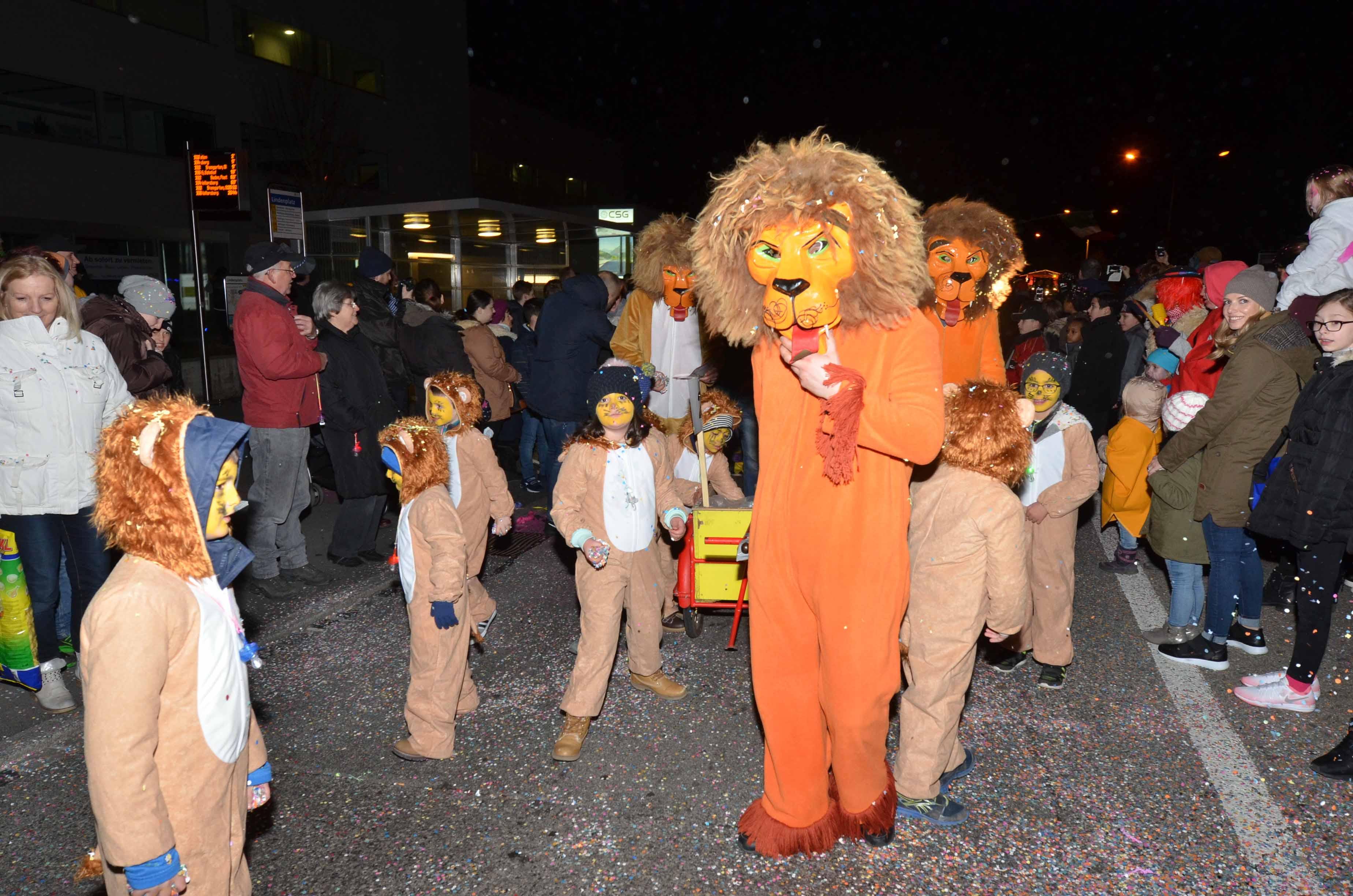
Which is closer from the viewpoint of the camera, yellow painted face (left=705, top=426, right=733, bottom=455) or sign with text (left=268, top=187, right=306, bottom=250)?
yellow painted face (left=705, top=426, right=733, bottom=455)

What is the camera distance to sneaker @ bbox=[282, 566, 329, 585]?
5.81 m

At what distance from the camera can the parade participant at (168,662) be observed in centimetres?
197

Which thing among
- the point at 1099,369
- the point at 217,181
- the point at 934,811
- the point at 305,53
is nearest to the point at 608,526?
the point at 934,811

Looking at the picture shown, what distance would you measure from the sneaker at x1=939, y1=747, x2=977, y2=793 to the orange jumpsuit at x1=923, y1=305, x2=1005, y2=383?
1.77 meters

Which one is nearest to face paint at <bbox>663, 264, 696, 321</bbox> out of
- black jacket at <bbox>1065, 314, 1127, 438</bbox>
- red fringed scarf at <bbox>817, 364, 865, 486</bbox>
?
red fringed scarf at <bbox>817, 364, 865, 486</bbox>

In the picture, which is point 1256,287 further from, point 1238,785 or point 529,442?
point 529,442

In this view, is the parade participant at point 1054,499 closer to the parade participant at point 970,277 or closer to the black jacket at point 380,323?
the parade participant at point 970,277

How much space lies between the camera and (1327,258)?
5.14 metres

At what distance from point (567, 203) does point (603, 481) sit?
36.3 meters

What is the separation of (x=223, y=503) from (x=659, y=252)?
377 cm

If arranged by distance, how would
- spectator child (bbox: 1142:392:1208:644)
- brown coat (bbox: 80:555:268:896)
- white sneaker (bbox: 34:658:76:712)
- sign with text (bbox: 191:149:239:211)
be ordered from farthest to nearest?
sign with text (bbox: 191:149:239:211), spectator child (bbox: 1142:392:1208:644), white sneaker (bbox: 34:658:76:712), brown coat (bbox: 80:555:268:896)

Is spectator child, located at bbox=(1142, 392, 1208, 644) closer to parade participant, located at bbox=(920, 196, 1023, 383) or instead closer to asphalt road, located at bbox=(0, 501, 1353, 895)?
asphalt road, located at bbox=(0, 501, 1353, 895)

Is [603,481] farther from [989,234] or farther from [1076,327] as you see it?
[1076,327]

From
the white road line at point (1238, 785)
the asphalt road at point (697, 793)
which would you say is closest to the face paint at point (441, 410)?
the asphalt road at point (697, 793)
